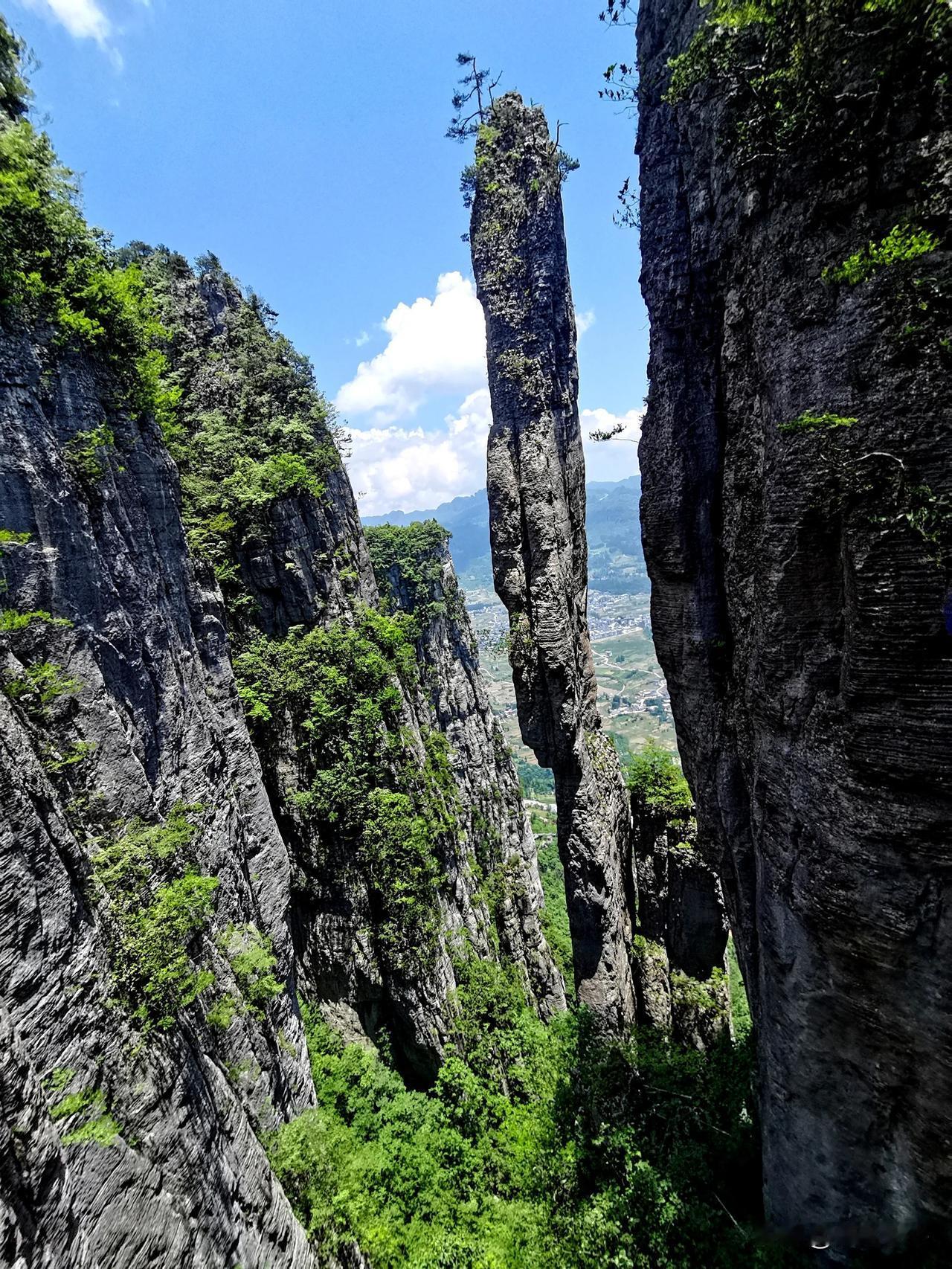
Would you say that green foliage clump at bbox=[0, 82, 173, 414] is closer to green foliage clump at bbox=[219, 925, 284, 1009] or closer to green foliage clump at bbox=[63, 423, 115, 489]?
green foliage clump at bbox=[63, 423, 115, 489]

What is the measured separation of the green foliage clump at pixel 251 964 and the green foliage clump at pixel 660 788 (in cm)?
1440

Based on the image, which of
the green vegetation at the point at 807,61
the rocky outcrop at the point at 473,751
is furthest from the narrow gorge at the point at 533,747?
the rocky outcrop at the point at 473,751

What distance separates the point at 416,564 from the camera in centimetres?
3238

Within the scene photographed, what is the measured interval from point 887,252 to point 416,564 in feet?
93.5

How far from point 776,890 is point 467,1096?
15.4 metres

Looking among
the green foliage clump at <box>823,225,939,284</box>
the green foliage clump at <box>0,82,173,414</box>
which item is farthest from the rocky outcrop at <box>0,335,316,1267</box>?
the green foliage clump at <box>823,225,939,284</box>

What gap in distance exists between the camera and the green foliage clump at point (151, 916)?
342 inches

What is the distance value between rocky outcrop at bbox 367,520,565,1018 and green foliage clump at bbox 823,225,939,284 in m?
23.6

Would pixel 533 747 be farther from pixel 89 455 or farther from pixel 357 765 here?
pixel 89 455

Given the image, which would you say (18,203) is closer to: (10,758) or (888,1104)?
(10,758)

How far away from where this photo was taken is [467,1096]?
658 inches

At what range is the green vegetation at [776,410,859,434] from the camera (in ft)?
18.1

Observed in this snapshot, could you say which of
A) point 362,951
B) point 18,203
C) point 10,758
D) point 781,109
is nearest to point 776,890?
point 781,109

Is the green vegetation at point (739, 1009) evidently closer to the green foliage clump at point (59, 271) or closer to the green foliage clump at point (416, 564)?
the green foliage clump at point (416, 564)
